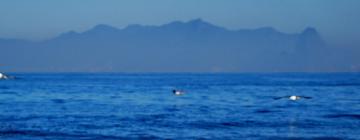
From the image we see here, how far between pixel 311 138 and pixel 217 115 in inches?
574

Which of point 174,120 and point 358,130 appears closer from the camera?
point 358,130

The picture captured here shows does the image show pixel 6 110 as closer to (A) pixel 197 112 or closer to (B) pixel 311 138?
(A) pixel 197 112

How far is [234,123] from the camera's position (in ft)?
137

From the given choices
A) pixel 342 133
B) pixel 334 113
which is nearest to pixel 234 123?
pixel 342 133

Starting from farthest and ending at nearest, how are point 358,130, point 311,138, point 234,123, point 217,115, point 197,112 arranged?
point 197,112
point 217,115
point 234,123
point 358,130
point 311,138

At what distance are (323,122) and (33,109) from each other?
2470 centimetres

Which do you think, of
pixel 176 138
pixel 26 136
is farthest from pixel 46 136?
pixel 176 138

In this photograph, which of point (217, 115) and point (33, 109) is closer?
point (217, 115)

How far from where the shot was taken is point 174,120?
4372cm

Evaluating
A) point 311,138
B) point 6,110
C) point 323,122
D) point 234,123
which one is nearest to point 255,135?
point 311,138

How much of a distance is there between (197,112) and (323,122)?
11.8 meters

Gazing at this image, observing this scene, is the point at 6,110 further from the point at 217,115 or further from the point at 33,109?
the point at 217,115

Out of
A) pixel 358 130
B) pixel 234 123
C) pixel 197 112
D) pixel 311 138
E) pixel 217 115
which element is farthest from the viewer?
pixel 197 112

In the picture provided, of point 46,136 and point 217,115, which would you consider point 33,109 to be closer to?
point 217,115
